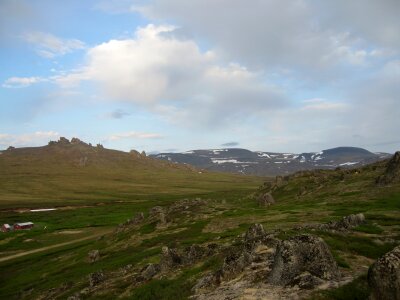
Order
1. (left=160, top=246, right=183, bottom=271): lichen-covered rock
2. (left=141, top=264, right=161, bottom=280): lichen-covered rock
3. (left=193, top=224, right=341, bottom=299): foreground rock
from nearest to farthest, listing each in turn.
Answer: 1. (left=193, top=224, right=341, bottom=299): foreground rock
2. (left=141, top=264, right=161, bottom=280): lichen-covered rock
3. (left=160, top=246, right=183, bottom=271): lichen-covered rock

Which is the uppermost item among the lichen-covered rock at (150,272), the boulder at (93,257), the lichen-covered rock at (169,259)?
the lichen-covered rock at (169,259)

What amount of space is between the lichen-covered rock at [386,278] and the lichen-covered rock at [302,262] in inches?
229

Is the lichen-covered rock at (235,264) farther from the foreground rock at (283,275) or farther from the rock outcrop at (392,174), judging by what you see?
the rock outcrop at (392,174)

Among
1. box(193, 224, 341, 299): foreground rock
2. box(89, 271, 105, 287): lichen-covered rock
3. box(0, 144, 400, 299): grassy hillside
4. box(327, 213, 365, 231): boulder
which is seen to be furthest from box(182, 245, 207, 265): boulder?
box(327, 213, 365, 231): boulder

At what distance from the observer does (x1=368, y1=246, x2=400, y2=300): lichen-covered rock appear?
19.5m

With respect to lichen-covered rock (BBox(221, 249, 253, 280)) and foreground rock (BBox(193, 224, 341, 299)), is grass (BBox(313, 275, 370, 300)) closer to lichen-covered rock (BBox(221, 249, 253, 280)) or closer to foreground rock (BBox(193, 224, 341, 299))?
foreground rock (BBox(193, 224, 341, 299))

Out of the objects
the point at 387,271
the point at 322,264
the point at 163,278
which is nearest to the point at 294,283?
the point at 322,264

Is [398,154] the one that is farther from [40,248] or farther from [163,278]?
[40,248]

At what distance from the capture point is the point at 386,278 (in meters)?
19.9

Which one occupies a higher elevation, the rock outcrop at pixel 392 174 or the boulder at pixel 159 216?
the rock outcrop at pixel 392 174

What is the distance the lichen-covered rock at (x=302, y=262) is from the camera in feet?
87.1

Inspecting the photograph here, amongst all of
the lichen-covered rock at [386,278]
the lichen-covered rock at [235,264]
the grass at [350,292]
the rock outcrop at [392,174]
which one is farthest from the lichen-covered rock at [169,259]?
the rock outcrop at [392,174]

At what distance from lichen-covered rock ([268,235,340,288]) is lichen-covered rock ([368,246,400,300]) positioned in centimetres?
582

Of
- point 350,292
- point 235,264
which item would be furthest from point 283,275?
point 235,264
